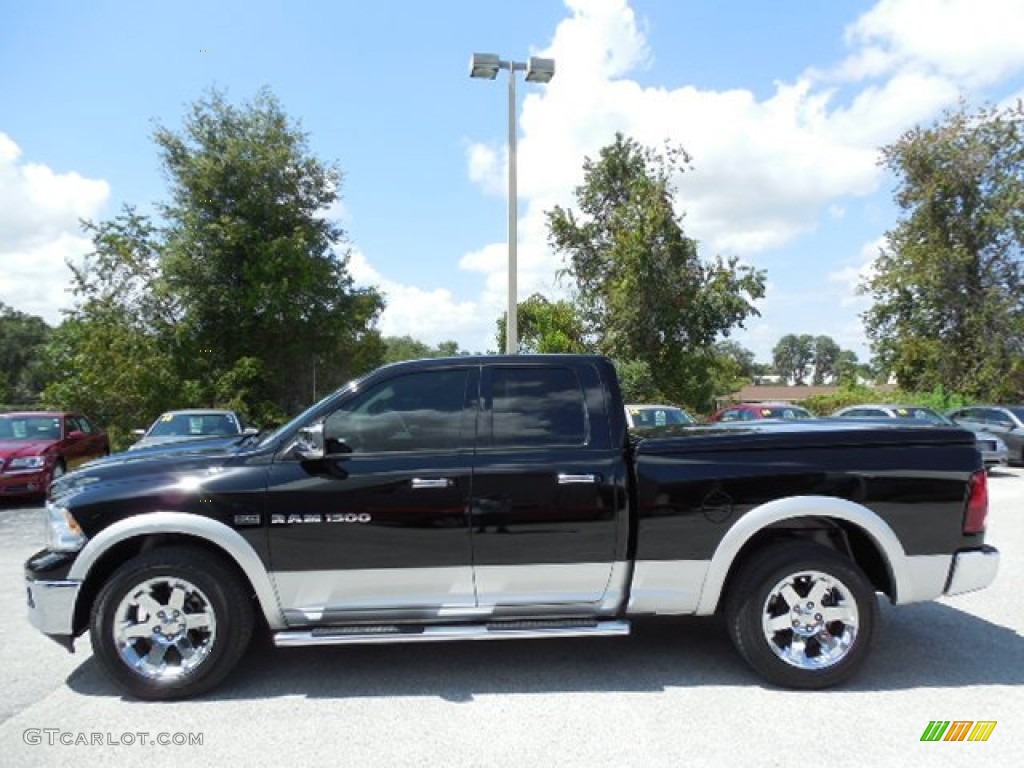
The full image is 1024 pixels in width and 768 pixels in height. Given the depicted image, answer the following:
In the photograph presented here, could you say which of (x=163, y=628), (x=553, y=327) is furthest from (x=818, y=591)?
(x=553, y=327)

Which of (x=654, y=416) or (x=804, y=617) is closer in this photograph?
(x=804, y=617)

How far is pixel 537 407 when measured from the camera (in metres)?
4.55

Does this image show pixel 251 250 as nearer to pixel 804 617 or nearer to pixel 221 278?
pixel 221 278

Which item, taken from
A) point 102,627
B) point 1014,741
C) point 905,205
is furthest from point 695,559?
point 905,205

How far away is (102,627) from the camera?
4148 millimetres

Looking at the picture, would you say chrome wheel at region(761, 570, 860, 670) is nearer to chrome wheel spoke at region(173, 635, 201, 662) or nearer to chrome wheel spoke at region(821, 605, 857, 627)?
chrome wheel spoke at region(821, 605, 857, 627)

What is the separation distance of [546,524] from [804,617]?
1.60 metres

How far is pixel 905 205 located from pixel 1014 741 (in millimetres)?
31993

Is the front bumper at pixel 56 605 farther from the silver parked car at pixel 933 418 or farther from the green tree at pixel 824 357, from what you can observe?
the green tree at pixel 824 357

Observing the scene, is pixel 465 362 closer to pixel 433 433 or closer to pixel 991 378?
pixel 433 433

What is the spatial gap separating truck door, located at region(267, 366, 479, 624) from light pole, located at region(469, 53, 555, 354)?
9.80 meters

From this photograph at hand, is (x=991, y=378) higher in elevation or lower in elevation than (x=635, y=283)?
lower

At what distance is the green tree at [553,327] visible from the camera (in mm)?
24141

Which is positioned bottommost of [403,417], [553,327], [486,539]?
[486,539]
